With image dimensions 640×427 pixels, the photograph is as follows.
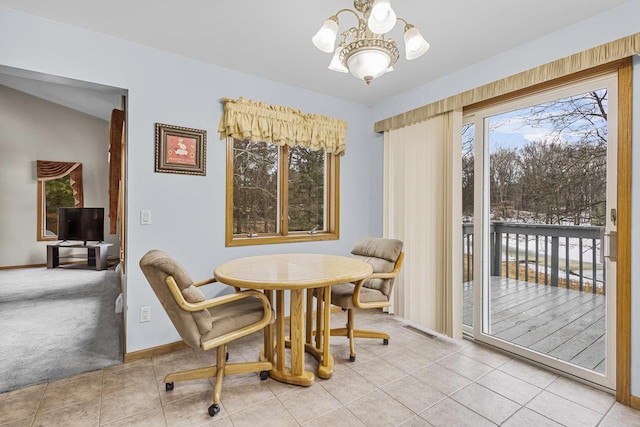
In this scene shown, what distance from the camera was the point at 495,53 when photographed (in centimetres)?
253

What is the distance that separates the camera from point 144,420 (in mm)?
1719

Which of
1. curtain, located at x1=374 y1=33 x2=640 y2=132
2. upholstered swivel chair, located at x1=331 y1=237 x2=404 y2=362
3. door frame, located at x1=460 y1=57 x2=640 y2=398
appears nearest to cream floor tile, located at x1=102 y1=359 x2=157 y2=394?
upholstered swivel chair, located at x1=331 y1=237 x2=404 y2=362

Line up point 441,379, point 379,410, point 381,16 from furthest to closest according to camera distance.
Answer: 1. point 441,379
2. point 379,410
3. point 381,16

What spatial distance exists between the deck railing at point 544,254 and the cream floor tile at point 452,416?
63.6 inches

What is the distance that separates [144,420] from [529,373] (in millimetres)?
2606

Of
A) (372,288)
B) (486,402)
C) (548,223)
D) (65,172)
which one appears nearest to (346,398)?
(486,402)

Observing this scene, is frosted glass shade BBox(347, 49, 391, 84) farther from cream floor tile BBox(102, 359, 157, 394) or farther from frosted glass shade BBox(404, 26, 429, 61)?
cream floor tile BBox(102, 359, 157, 394)

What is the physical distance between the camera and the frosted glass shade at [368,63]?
64.2 inches

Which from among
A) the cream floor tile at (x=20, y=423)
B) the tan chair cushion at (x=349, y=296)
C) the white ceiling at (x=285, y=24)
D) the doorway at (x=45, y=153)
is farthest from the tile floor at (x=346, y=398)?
the doorway at (x=45, y=153)

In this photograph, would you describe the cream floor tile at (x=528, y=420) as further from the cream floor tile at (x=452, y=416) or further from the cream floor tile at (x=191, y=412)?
the cream floor tile at (x=191, y=412)

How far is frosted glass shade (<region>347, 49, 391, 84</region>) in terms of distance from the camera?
5.35 feet

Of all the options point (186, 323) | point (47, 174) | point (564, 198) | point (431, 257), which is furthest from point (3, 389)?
point (47, 174)

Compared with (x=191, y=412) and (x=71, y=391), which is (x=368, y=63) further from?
(x=71, y=391)

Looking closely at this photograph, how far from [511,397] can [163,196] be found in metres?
2.96
